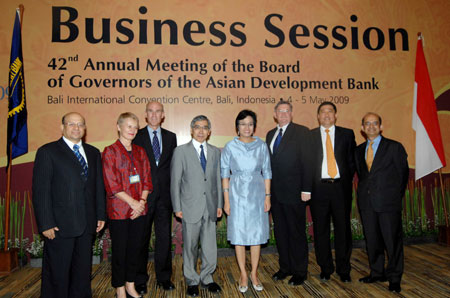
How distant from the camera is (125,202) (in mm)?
2490

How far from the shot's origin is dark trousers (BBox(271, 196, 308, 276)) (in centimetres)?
306

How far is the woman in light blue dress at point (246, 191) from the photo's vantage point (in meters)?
2.84

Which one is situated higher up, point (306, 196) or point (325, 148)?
point (325, 148)

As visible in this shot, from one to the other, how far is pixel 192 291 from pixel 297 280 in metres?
1.10

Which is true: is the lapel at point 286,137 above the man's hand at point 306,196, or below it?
above

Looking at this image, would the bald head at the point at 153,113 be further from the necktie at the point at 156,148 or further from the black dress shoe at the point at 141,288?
the black dress shoe at the point at 141,288

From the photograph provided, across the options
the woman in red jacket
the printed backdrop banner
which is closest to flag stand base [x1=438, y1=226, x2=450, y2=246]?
the printed backdrop banner

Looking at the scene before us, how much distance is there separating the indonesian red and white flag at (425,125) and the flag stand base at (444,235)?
0.86 m

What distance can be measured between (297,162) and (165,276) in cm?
186

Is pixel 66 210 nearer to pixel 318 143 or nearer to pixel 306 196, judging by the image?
pixel 306 196

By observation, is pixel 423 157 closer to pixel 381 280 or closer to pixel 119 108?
pixel 381 280

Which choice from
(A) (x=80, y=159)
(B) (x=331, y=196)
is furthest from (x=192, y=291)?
(B) (x=331, y=196)

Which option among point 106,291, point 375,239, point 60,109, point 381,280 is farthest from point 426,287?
point 60,109

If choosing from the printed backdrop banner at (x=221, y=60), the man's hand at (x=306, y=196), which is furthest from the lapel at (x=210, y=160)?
the printed backdrop banner at (x=221, y=60)
